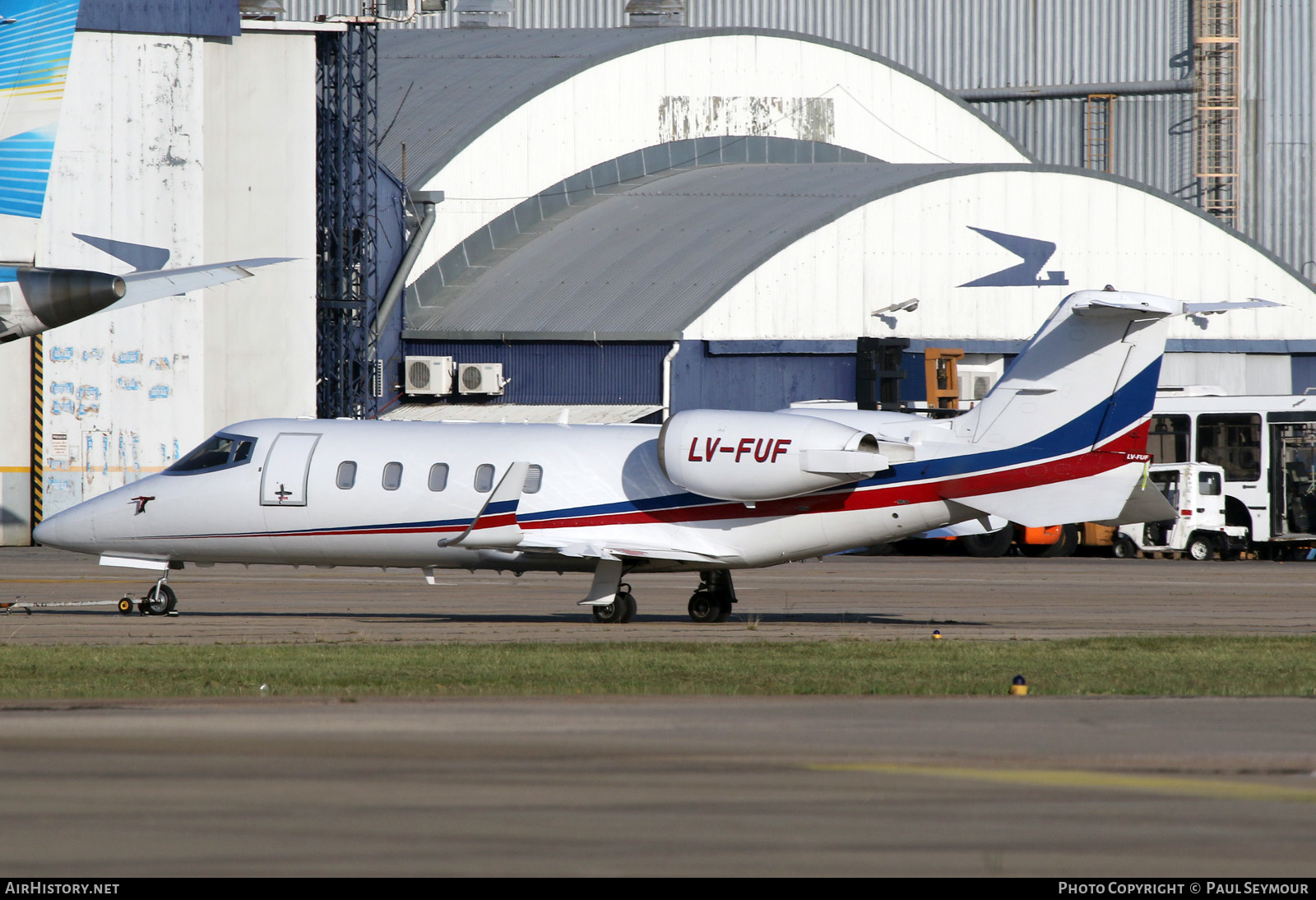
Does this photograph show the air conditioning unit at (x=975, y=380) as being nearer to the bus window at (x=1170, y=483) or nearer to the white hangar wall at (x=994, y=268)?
the white hangar wall at (x=994, y=268)

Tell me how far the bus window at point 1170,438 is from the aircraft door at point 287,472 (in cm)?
2921

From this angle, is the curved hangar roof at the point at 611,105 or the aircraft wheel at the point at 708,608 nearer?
the aircraft wheel at the point at 708,608

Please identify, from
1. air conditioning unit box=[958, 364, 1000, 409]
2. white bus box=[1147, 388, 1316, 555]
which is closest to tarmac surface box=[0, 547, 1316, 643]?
white bus box=[1147, 388, 1316, 555]

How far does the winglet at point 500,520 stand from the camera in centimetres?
2378

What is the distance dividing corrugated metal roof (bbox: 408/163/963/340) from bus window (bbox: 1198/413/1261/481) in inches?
450

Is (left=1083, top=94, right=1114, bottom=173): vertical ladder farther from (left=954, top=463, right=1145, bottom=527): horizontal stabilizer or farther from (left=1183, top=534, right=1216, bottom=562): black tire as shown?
(left=954, top=463, right=1145, bottom=527): horizontal stabilizer

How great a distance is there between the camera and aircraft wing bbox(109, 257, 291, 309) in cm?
1590

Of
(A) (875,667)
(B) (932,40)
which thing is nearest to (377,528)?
(A) (875,667)

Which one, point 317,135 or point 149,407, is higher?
point 317,135

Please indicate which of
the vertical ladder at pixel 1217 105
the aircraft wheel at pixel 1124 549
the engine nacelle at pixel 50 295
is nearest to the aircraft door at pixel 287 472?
the engine nacelle at pixel 50 295

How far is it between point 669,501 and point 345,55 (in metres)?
29.4

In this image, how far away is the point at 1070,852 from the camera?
846 cm
